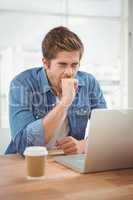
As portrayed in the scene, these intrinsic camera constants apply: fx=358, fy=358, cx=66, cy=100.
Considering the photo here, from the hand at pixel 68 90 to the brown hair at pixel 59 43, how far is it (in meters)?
0.17

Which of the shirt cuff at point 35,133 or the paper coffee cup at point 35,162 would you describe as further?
the shirt cuff at point 35,133

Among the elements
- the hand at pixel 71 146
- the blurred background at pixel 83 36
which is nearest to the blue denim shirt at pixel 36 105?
the hand at pixel 71 146

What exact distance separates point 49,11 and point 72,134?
2.35m

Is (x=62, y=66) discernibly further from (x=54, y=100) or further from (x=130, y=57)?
(x=130, y=57)

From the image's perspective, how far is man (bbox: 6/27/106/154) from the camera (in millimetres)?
1832

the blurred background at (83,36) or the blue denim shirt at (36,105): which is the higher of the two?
the blurred background at (83,36)

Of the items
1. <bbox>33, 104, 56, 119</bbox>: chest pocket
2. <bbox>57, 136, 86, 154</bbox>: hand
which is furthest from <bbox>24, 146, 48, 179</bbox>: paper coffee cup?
<bbox>33, 104, 56, 119</bbox>: chest pocket

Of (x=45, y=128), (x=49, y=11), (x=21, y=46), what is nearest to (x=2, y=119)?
(x=21, y=46)

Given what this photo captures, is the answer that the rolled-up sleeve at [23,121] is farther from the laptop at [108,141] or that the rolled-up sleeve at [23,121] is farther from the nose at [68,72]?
the laptop at [108,141]

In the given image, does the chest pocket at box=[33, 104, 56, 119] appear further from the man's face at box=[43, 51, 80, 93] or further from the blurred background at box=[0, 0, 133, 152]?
the blurred background at box=[0, 0, 133, 152]

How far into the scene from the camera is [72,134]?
6.96 feet

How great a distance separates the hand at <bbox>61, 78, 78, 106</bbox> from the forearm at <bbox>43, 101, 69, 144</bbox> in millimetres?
25

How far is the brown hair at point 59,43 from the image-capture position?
2.02 m

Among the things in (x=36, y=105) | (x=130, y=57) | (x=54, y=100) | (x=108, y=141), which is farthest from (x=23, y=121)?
(x=130, y=57)
